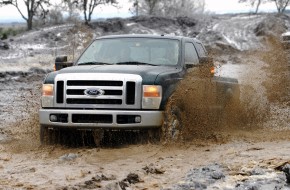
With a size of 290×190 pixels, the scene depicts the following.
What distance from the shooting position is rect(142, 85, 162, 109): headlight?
7.72m

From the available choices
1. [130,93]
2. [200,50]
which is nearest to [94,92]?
[130,93]

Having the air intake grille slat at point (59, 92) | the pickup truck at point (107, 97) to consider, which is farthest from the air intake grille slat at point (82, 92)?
the air intake grille slat at point (59, 92)

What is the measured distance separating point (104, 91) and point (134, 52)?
4.25ft

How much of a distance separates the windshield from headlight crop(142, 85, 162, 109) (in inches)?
34.8

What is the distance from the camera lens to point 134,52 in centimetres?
884

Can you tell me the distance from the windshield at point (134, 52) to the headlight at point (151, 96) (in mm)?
884

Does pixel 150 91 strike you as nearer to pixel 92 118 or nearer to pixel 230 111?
pixel 92 118

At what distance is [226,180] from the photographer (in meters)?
5.79

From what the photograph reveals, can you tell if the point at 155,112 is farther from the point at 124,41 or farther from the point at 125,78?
the point at 124,41

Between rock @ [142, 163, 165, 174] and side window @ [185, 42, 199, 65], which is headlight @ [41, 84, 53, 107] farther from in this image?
side window @ [185, 42, 199, 65]

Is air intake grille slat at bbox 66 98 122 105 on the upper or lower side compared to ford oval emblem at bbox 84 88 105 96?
lower

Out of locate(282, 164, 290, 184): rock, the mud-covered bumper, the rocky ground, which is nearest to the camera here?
locate(282, 164, 290, 184): rock

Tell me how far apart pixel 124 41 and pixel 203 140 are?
2.00m

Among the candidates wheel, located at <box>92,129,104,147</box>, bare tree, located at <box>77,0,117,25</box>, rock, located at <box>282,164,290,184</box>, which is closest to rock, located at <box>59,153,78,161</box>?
wheel, located at <box>92,129,104,147</box>
